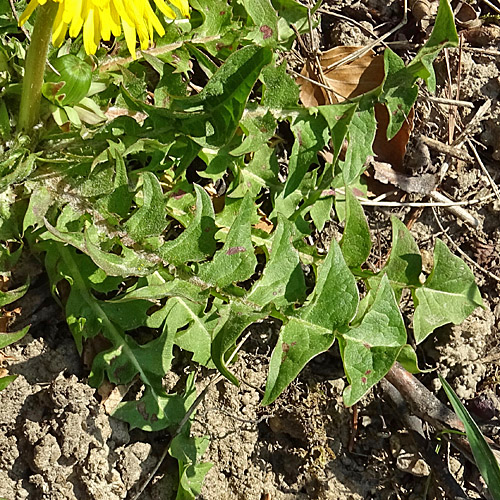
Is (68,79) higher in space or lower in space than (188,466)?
higher

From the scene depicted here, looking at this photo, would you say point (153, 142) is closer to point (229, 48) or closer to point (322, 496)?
point (229, 48)

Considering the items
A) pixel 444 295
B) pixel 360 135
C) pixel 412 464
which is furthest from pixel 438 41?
pixel 412 464

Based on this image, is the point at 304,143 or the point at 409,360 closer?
the point at 409,360

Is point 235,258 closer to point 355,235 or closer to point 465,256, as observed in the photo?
point 355,235

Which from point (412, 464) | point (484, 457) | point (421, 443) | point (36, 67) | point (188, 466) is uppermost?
point (36, 67)

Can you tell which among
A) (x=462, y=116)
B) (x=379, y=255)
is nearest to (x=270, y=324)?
(x=379, y=255)

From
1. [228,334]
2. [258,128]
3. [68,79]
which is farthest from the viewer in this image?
[258,128]
